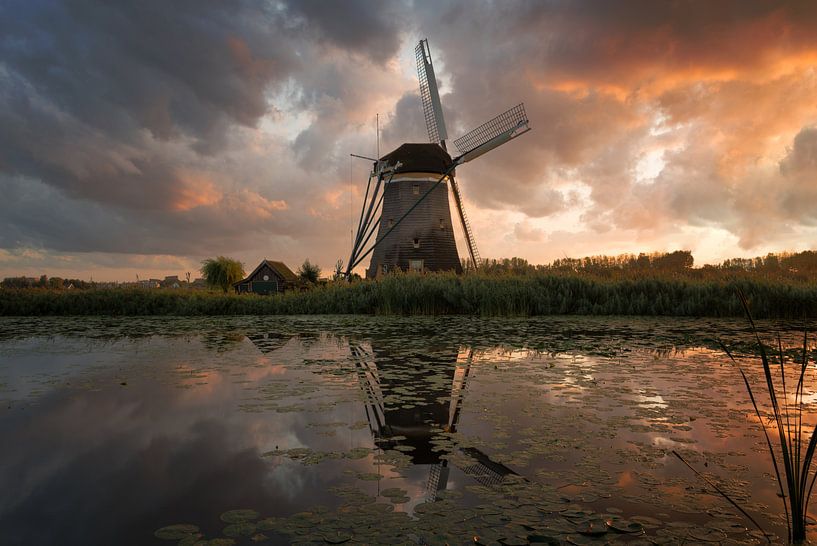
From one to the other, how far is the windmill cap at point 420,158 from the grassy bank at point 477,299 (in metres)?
9.32

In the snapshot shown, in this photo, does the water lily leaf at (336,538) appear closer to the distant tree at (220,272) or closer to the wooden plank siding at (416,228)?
the wooden plank siding at (416,228)

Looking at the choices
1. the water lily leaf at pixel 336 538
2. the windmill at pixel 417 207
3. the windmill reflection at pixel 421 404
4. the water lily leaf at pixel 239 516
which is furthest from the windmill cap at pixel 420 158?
the water lily leaf at pixel 336 538

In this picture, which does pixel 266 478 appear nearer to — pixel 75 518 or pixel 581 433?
pixel 75 518

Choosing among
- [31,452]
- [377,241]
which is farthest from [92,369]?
[377,241]

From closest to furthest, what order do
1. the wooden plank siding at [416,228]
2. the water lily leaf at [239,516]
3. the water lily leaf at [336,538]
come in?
1. the water lily leaf at [336,538]
2. the water lily leaf at [239,516]
3. the wooden plank siding at [416,228]

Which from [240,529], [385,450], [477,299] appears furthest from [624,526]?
[477,299]

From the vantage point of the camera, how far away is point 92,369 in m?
7.56

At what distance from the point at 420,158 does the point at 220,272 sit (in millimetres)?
22104

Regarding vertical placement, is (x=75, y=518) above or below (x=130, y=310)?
below

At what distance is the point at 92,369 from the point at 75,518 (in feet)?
17.8

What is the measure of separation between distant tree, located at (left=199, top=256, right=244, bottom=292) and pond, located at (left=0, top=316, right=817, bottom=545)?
3421 cm

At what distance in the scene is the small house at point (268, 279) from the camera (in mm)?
36281

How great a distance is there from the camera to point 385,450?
3902mm

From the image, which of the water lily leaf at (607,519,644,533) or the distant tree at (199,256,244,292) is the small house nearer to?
the distant tree at (199,256,244,292)
